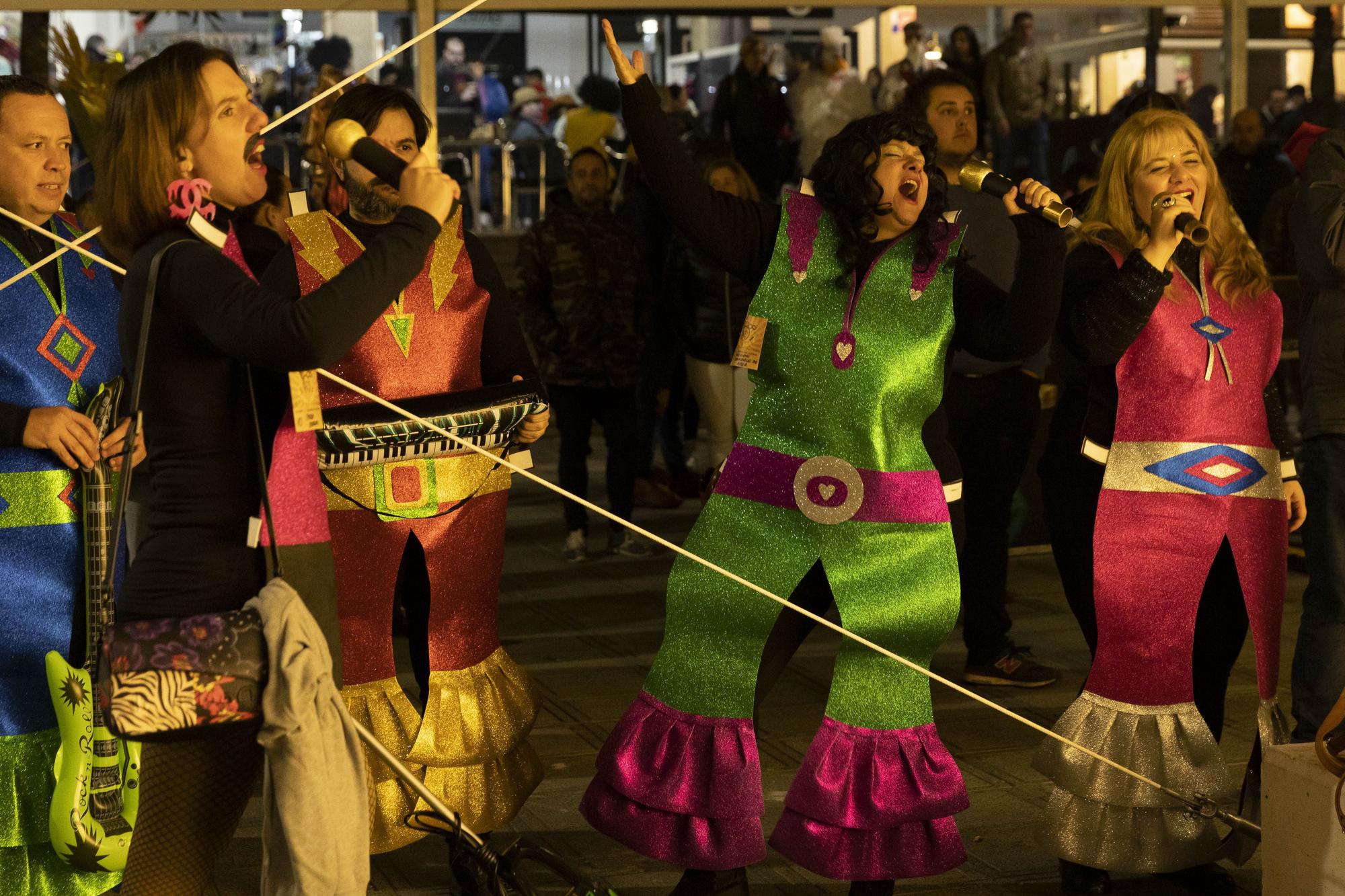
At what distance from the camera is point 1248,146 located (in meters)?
9.24

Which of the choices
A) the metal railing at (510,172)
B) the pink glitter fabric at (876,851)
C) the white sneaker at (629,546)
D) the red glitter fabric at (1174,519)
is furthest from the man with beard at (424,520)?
the metal railing at (510,172)

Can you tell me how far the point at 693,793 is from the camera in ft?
10.9

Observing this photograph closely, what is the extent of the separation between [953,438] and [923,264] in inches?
76.9

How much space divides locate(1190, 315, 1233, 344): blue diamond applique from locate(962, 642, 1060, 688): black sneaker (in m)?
2.03

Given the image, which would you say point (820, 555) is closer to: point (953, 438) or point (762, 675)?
point (762, 675)

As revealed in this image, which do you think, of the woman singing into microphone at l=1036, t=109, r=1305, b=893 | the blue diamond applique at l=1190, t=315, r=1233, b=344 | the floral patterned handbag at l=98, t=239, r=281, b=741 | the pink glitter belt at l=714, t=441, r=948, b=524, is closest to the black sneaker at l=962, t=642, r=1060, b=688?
the woman singing into microphone at l=1036, t=109, r=1305, b=893

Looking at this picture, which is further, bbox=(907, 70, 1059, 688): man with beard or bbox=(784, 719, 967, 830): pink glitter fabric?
bbox=(907, 70, 1059, 688): man with beard

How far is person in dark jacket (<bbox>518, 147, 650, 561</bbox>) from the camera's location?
7.20 m

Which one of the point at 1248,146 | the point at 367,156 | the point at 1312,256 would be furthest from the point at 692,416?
the point at 367,156

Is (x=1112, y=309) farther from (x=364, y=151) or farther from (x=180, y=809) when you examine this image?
(x=180, y=809)

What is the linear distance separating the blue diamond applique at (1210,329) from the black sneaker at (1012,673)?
6.66 feet

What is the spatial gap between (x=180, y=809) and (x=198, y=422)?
62 centimetres

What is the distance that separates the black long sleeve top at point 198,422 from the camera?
2410mm

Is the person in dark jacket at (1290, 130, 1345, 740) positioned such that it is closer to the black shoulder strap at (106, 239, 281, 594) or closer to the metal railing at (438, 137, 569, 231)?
the black shoulder strap at (106, 239, 281, 594)
